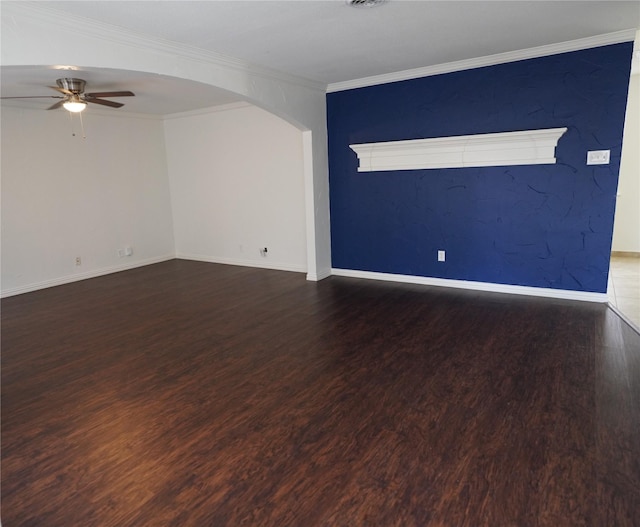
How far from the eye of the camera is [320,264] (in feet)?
18.5

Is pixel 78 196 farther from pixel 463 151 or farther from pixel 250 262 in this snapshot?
pixel 463 151

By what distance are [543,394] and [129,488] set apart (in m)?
2.41

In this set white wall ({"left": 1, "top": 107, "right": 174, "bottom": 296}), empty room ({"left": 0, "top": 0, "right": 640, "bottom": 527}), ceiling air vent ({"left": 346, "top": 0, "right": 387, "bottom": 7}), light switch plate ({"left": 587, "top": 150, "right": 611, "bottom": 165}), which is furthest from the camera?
white wall ({"left": 1, "top": 107, "right": 174, "bottom": 296})

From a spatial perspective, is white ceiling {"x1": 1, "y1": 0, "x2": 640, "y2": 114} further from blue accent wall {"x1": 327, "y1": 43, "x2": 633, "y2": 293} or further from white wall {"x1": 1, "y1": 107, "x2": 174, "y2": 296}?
white wall {"x1": 1, "y1": 107, "x2": 174, "y2": 296}

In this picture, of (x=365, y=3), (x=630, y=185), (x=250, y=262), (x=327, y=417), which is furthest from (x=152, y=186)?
(x=630, y=185)

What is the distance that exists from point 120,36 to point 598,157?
171 inches

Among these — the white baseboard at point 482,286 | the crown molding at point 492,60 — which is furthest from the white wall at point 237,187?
the crown molding at point 492,60

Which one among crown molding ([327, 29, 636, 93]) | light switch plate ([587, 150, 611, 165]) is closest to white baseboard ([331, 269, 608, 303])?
light switch plate ([587, 150, 611, 165])

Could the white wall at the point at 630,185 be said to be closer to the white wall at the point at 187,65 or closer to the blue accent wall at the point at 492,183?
the blue accent wall at the point at 492,183

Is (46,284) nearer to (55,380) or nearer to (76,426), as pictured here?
(55,380)

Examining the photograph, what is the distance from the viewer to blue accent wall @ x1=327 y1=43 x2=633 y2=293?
4.05 m

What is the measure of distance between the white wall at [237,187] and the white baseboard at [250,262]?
16mm

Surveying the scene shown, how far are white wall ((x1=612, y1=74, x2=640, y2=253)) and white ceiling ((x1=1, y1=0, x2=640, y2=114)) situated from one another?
313 centimetres

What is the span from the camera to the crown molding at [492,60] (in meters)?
3.80
